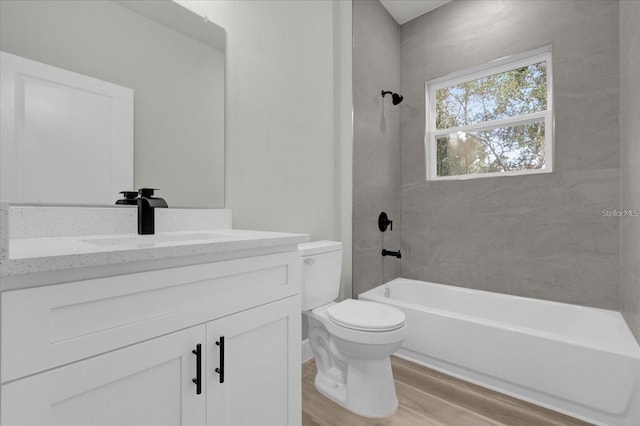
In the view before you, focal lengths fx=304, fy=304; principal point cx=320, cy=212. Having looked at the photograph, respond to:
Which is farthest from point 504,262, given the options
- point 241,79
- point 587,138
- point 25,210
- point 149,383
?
point 25,210

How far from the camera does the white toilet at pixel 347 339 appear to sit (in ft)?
4.82

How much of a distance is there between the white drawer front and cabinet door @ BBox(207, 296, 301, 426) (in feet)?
0.23

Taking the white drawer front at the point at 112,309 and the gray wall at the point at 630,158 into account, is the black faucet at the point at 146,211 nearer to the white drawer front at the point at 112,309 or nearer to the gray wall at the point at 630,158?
the white drawer front at the point at 112,309

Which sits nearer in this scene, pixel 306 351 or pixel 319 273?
pixel 319 273

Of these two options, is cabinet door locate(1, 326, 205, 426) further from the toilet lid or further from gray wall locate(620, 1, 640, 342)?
gray wall locate(620, 1, 640, 342)

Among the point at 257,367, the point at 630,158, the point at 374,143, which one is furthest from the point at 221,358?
the point at 630,158

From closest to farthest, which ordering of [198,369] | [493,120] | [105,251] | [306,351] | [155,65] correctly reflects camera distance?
[105,251]
[198,369]
[155,65]
[306,351]
[493,120]

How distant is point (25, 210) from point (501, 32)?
10.1ft

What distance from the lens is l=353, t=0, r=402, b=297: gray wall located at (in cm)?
237

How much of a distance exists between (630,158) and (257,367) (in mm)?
2187

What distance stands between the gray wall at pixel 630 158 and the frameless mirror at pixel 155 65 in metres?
2.10

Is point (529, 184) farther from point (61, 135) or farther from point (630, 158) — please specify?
point (61, 135)

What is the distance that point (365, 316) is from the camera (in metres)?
1.60

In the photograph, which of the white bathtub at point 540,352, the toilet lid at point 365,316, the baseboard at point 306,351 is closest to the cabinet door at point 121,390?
the toilet lid at point 365,316
